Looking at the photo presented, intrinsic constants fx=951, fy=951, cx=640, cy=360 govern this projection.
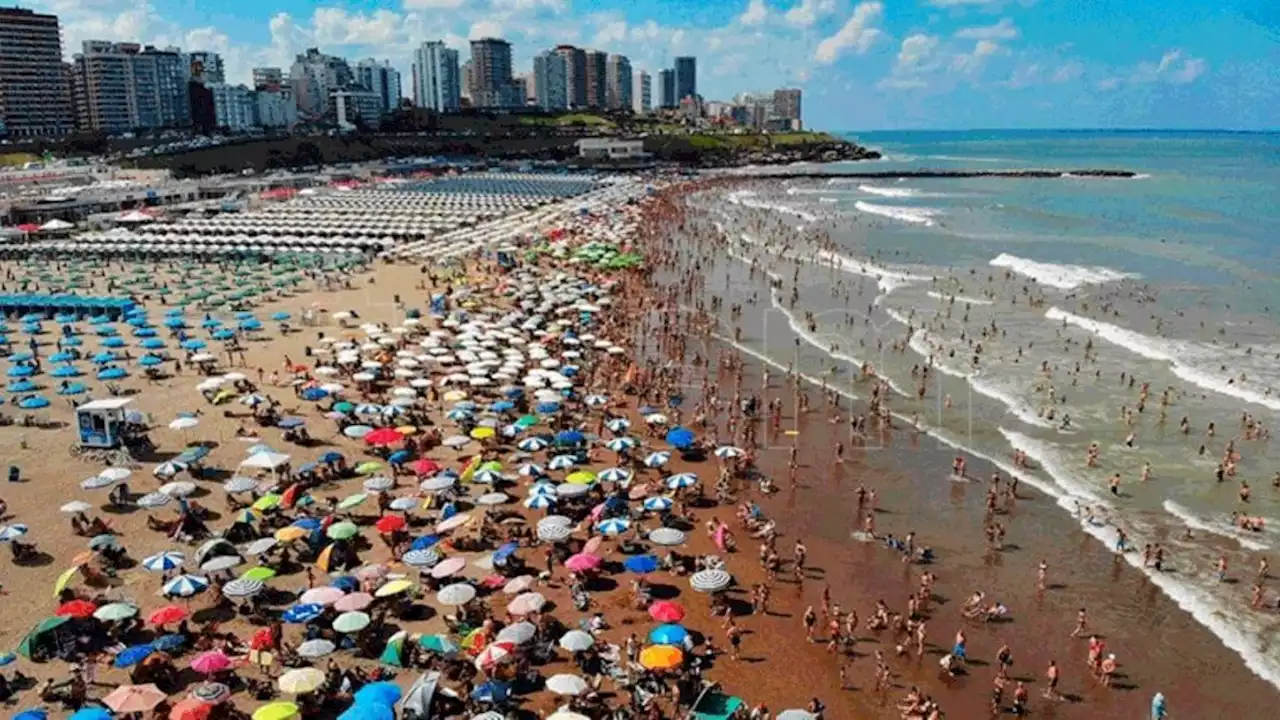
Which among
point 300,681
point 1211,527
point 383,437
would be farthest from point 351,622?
point 1211,527

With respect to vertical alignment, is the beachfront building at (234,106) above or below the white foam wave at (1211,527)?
above

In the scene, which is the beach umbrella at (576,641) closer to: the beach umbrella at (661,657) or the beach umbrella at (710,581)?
the beach umbrella at (661,657)

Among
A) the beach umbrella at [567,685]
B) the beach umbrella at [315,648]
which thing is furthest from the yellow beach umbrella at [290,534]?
the beach umbrella at [567,685]

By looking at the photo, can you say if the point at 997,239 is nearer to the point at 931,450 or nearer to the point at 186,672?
the point at 931,450

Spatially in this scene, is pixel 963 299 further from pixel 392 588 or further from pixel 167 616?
pixel 167 616

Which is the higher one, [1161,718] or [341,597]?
[341,597]

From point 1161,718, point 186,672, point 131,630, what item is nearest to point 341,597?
point 186,672
